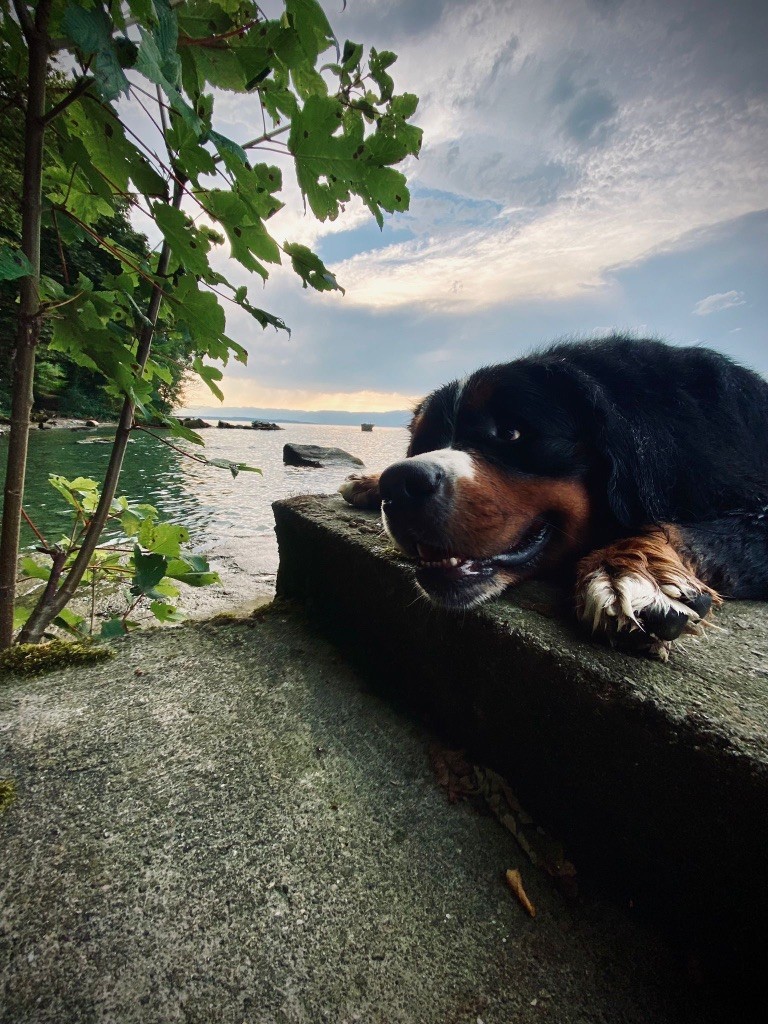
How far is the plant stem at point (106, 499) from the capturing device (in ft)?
5.16

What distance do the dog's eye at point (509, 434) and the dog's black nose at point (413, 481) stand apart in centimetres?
47

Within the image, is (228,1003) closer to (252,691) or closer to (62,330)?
(252,691)

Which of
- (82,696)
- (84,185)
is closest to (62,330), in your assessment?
(84,185)

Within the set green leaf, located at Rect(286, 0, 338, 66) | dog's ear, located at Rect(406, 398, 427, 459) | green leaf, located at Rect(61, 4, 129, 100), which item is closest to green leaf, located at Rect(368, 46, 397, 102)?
green leaf, located at Rect(286, 0, 338, 66)

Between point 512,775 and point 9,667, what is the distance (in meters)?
1.83

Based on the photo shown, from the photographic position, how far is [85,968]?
0.82 m

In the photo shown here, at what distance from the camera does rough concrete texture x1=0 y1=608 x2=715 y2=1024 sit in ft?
2.72

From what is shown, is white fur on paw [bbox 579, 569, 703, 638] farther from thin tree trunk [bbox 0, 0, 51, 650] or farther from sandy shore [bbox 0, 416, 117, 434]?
sandy shore [bbox 0, 416, 117, 434]

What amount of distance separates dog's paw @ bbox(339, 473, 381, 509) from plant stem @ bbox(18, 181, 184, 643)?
1452 millimetres

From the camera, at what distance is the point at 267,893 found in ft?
3.27

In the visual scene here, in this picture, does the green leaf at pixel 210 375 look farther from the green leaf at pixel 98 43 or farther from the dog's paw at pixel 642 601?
the dog's paw at pixel 642 601

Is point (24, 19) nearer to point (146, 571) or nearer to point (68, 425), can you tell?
point (146, 571)

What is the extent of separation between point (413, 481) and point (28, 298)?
126cm

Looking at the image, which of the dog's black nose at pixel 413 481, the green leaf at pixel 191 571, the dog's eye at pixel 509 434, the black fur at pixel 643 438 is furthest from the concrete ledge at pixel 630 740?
the green leaf at pixel 191 571
